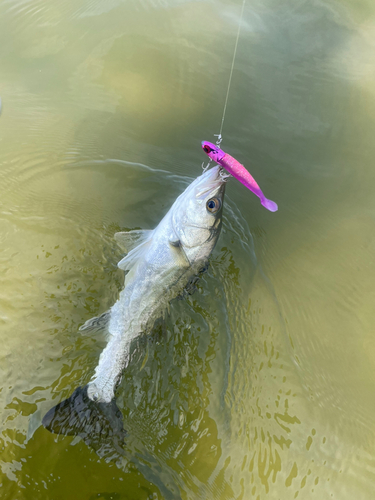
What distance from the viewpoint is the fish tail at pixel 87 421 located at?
120 inches

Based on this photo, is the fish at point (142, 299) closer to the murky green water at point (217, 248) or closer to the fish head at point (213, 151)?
the murky green water at point (217, 248)

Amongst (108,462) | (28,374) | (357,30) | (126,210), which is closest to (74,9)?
(126,210)

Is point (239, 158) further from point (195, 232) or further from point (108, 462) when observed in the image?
point (108, 462)

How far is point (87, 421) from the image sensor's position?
3.10 metres

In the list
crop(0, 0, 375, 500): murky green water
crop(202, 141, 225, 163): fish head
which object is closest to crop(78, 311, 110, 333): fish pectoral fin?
crop(0, 0, 375, 500): murky green water

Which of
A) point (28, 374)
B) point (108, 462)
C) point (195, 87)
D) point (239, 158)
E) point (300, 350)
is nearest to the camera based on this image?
point (108, 462)

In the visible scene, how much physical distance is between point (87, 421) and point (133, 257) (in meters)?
1.58

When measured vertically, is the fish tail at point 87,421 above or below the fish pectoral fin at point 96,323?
below

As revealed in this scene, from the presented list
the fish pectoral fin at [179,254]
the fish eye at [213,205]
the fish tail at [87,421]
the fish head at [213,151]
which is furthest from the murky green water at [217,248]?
the fish head at [213,151]

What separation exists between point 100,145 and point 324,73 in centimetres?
337

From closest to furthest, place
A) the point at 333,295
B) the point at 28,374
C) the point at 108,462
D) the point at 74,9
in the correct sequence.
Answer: the point at 108,462, the point at 28,374, the point at 333,295, the point at 74,9

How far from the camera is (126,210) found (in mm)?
4055

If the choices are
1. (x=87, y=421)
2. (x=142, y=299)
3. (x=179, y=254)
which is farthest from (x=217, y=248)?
(x=87, y=421)

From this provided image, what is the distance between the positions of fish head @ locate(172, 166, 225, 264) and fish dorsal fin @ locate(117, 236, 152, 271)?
408 mm
